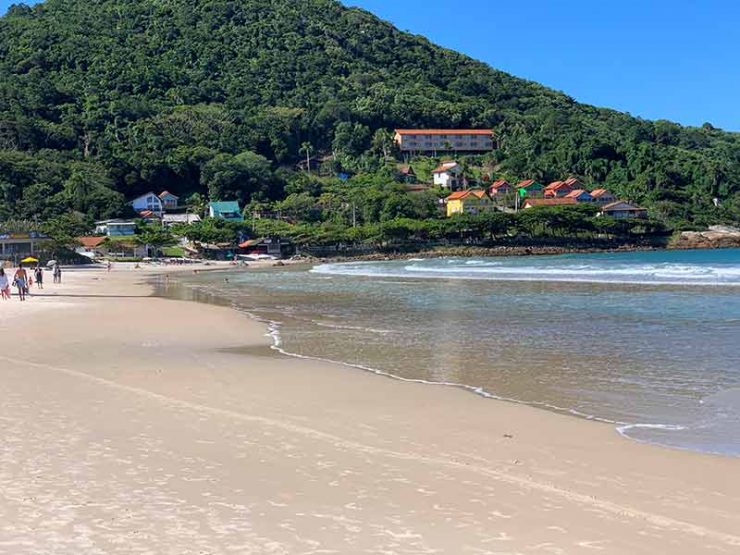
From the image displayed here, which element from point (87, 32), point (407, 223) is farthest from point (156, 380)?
point (87, 32)

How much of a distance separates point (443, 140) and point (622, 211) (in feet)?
146

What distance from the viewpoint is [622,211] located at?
106 meters

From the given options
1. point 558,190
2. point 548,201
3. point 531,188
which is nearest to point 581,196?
point 558,190

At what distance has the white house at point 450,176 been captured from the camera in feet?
391

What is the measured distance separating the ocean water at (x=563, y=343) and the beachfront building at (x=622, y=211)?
251 feet

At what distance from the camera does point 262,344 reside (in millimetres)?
15828

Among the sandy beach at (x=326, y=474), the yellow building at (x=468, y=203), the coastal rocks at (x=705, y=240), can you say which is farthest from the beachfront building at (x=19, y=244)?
the coastal rocks at (x=705, y=240)

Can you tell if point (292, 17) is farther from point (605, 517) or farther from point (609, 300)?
point (605, 517)

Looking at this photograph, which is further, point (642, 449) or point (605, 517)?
point (642, 449)

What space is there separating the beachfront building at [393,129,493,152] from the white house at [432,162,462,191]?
1784cm

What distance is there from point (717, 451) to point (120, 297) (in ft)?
87.8

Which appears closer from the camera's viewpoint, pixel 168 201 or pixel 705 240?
pixel 705 240

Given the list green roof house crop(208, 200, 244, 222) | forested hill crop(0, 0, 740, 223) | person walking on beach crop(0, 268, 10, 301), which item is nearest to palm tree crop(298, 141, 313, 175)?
forested hill crop(0, 0, 740, 223)

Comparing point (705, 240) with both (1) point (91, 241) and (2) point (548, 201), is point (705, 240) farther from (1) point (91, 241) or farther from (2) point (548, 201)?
(1) point (91, 241)
